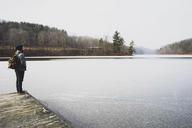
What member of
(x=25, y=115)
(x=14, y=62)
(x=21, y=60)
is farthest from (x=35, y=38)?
(x=25, y=115)

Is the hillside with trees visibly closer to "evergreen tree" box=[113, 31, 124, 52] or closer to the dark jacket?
"evergreen tree" box=[113, 31, 124, 52]

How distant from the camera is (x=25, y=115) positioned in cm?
686

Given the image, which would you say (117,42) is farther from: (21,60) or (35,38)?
(21,60)

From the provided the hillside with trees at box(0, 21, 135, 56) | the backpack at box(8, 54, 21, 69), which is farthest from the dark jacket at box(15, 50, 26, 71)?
the hillside with trees at box(0, 21, 135, 56)

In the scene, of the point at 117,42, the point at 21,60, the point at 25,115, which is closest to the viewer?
the point at 25,115

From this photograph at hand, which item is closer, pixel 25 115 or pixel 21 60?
pixel 25 115

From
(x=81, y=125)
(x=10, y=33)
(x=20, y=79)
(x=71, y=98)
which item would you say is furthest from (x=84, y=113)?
(x=10, y=33)

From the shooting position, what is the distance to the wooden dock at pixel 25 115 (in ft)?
19.6

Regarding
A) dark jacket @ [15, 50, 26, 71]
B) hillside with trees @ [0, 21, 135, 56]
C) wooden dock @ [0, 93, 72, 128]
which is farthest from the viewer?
hillside with trees @ [0, 21, 135, 56]

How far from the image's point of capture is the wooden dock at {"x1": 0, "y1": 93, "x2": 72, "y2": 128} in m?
5.99

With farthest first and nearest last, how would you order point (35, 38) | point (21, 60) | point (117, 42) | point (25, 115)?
point (35, 38) → point (117, 42) → point (21, 60) → point (25, 115)

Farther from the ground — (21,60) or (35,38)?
(35,38)

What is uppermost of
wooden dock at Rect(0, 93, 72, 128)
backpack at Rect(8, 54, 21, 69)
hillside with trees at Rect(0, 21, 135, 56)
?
hillside with trees at Rect(0, 21, 135, 56)

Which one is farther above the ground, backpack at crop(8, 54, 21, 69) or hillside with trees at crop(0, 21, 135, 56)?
hillside with trees at crop(0, 21, 135, 56)
